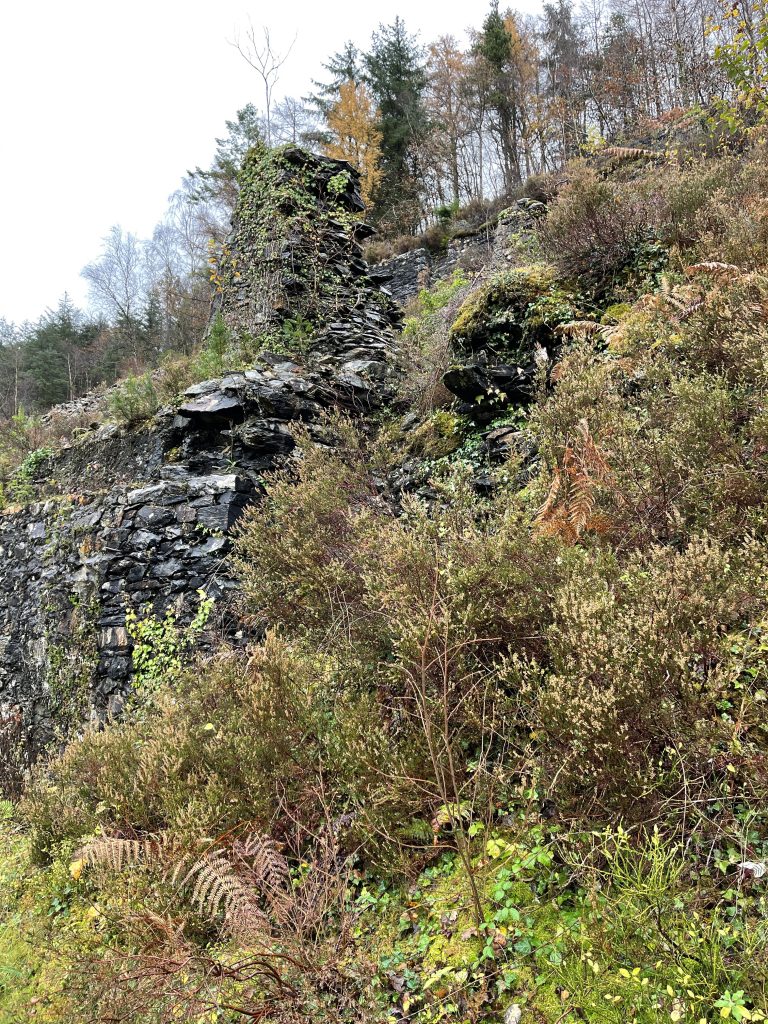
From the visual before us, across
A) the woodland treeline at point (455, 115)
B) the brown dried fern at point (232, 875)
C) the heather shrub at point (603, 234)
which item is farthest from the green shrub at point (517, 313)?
the woodland treeline at point (455, 115)

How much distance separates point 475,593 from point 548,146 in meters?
22.8

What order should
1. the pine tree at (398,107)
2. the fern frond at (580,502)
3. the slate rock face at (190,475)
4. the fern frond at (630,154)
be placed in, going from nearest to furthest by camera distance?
the fern frond at (580,502)
the slate rock face at (190,475)
the fern frond at (630,154)
the pine tree at (398,107)

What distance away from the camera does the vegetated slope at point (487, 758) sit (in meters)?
1.91

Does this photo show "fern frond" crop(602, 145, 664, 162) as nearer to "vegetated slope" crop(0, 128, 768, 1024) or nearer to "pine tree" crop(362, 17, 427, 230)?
"vegetated slope" crop(0, 128, 768, 1024)

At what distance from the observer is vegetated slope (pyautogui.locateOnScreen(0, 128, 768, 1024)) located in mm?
1914

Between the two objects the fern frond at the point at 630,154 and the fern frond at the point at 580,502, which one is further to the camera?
the fern frond at the point at 630,154

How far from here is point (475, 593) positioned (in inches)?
125

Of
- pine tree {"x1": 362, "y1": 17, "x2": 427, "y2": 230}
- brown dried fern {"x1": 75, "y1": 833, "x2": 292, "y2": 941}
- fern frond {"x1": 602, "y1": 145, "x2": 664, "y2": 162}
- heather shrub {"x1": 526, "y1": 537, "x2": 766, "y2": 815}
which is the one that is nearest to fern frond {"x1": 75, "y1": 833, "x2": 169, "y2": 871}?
brown dried fern {"x1": 75, "y1": 833, "x2": 292, "y2": 941}

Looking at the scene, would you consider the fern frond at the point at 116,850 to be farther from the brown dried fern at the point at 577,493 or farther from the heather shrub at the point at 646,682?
the brown dried fern at the point at 577,493

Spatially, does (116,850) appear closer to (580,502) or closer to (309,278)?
(580,502)

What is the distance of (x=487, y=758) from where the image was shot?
2.79 meters

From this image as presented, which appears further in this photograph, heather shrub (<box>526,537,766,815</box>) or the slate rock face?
the slate rock face

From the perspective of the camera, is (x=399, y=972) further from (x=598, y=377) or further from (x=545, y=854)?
(x=598, y=377)

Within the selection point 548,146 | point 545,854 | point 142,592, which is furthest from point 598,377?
point 548,146
